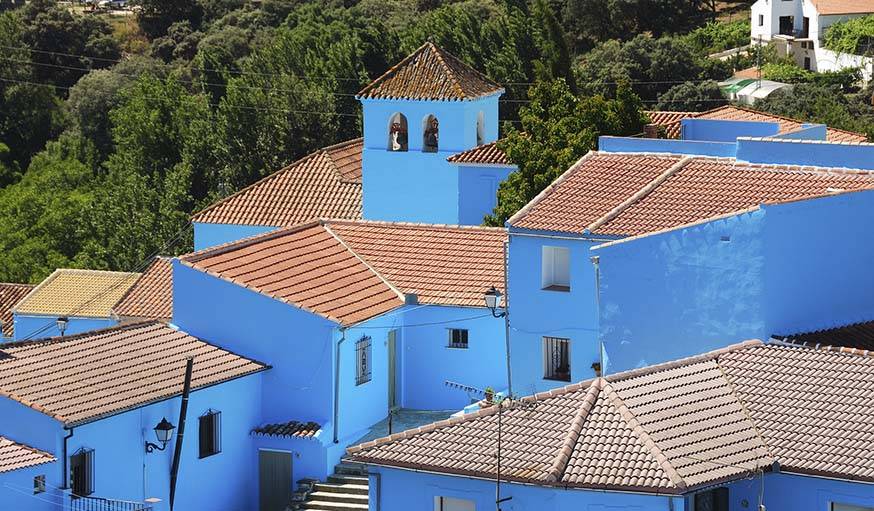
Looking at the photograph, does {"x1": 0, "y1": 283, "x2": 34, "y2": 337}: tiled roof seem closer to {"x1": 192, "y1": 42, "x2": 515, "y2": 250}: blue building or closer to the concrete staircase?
{"x1": 192, "y1": 42, "x2": 515, "y2": 250}: blue building

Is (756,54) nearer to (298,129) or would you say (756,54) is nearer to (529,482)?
(298,129)

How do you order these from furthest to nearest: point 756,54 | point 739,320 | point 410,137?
1. point 756,54
2. point 410,137
3. point 739,320

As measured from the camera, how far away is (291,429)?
31.9 metres

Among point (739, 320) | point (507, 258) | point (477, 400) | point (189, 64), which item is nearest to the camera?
point (739, 320)

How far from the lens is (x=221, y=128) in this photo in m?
64.2

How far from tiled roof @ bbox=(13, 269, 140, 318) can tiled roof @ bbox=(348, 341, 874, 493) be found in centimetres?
2125

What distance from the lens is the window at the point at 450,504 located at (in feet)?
76.0

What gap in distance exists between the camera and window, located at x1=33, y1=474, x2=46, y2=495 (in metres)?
27.7

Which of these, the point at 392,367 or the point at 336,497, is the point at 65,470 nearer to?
the point at 336,497

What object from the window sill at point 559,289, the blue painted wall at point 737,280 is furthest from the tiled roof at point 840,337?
the window sill at point 559,289

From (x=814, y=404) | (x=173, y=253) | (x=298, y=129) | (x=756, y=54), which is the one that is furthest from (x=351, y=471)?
(x=756, y=54)

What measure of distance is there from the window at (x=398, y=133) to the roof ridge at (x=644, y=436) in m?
20.3

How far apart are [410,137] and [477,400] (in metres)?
11.4

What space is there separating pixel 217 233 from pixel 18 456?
A: 17.4 meters
